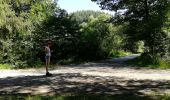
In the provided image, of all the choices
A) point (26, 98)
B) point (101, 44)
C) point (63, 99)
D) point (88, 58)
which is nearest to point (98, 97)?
point (63, 99)

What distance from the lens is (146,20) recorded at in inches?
1153

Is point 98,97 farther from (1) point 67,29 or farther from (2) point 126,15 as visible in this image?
(2) point 126,15

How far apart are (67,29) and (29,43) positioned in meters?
5.62

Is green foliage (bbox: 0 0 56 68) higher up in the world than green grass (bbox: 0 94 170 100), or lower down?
higher up

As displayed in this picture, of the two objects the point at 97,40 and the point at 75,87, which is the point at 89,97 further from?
the point at 97,40

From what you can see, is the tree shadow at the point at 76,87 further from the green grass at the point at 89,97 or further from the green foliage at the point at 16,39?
the green foliage at the point at 16,39

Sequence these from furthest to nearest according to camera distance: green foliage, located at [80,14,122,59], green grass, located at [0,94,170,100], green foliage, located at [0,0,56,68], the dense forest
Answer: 1. green foliage, located at [80,14,122,59]
2. the dense forest
3. green foliage, located at [0,0,56,68]
4. green grass, located at [0,94,170,100]

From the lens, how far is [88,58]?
107 ft

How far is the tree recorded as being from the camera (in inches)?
1085

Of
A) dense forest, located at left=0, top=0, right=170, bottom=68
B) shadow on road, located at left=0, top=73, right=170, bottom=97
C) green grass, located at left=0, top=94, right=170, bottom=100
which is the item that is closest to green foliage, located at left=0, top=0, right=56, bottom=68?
dense forest, located at left=0, top=0, right=170, bottom=68

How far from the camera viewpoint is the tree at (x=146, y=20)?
27567 mm

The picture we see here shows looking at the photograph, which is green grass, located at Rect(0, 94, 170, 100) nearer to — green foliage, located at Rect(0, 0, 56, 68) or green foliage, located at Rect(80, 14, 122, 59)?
green foliage, located at Rect(0, 0, 56, 68)

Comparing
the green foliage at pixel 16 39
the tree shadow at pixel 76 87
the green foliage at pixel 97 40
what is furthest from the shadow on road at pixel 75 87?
the green foliage at pixel 97 40

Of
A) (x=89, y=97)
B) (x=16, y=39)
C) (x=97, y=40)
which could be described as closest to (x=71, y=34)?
(x=97, y=40)
